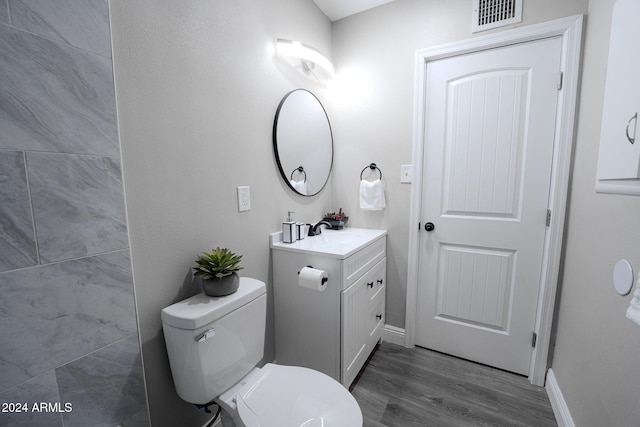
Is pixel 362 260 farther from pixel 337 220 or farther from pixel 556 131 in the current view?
pixel 556 131

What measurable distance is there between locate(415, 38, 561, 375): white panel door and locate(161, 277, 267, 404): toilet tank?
1339 millimetres

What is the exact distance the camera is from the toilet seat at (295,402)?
2.92ft

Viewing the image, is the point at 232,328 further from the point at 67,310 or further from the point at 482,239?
the point at 482,239

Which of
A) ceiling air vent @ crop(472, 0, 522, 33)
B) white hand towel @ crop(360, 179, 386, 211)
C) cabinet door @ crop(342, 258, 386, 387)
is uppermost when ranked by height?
ceiling air vent @ crop(472, 0, 522, 33)

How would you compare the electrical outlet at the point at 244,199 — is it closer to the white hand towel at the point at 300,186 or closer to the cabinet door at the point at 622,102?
the white hand towel at the point at 300,186

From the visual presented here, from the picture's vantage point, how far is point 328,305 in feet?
4.67

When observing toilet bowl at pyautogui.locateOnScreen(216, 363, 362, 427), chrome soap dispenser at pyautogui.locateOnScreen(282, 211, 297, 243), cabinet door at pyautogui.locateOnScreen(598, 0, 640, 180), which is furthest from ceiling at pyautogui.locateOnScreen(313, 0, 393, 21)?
toilet bowl at pyautogui.locateOnScreen(216, 363, 362, 427)

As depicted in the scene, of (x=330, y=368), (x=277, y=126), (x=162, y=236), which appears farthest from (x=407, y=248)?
(x=162, y=236)

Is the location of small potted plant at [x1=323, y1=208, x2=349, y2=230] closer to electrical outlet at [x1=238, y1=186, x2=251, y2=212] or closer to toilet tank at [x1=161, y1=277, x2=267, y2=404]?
electrical outlet at [x1=238, y1=186, x2=251, y2=212]

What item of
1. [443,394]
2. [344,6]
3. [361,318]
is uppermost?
[344,6]

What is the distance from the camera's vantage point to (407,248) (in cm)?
195

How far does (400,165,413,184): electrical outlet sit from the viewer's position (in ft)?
6.14

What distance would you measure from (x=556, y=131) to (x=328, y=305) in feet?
5.26

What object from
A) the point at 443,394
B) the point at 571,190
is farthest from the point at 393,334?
the point at 571,190
